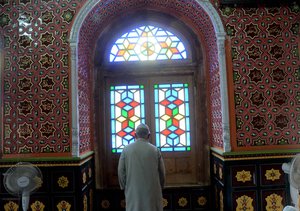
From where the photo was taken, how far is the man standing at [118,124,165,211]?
3262 mm

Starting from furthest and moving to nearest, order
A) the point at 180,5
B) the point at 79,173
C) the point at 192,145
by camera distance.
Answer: the point at 192,145 < the point at 180,5 < the point at 79,173

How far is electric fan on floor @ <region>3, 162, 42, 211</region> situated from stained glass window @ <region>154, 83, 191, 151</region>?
213 centimetres

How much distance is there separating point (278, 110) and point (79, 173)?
9.47ft

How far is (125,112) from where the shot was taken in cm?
514

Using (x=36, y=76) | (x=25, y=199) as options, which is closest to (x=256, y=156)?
(x=25, y=199)

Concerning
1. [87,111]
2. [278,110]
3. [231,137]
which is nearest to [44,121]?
[87,111]

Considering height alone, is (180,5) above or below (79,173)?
above

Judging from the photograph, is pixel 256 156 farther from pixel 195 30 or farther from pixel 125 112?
pixel 195 30

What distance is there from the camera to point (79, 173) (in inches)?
161

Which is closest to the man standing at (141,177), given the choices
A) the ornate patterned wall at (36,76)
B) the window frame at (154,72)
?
the ornate patterned wall at (36,76)

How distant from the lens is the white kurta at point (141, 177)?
3.26 m

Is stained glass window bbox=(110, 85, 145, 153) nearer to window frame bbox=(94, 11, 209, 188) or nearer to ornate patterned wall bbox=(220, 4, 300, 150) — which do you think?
window frame bbox=(94, 11, 209, 188)

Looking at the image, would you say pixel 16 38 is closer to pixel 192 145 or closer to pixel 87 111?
pixel 87 111

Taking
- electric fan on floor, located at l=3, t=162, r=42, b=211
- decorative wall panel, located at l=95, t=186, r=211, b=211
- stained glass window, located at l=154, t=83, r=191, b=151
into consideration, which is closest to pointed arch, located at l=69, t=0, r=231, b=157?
electric fan on floor, located at l=3, t=162, r=42, b=211
